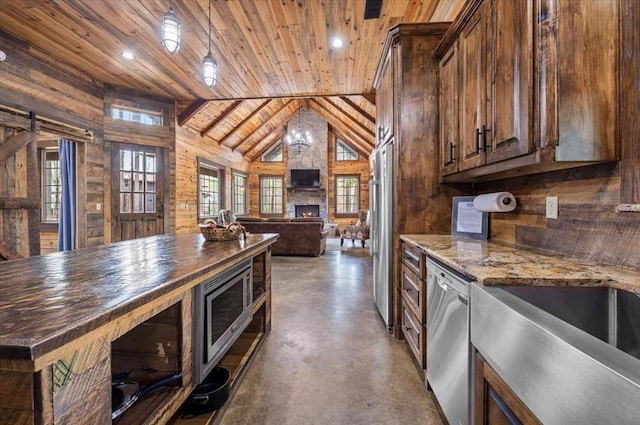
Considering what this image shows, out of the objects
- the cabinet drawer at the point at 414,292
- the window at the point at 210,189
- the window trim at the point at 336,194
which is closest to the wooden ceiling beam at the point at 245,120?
the window at the point at 210,189

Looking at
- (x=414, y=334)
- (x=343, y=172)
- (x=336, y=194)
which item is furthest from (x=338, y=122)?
(x=414, y=334)

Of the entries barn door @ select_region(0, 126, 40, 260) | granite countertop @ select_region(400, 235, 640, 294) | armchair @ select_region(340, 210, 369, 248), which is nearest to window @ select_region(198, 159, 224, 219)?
barn door @ select_region(0, 126, 40, 260)

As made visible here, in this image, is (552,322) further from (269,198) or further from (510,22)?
(269,198)

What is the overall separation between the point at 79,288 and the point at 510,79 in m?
2.02

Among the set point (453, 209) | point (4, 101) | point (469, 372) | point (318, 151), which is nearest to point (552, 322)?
point (469, 372)

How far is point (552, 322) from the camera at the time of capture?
0.79 meters

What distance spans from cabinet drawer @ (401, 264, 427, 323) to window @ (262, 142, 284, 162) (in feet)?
31.6

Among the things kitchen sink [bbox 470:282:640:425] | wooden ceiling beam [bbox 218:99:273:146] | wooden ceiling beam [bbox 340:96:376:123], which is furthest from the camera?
wooden ceiling beam [bbox 218:99:273:146]

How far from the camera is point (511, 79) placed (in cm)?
149

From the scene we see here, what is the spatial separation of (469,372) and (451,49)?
2.15m

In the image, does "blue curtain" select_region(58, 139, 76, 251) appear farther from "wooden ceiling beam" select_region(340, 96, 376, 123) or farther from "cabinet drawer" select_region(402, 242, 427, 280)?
"wooden ceiling beam" select_region(340, 96, 376, 123)

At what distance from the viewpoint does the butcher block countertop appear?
0.63m

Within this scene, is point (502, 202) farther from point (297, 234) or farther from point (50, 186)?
point (50, 186)

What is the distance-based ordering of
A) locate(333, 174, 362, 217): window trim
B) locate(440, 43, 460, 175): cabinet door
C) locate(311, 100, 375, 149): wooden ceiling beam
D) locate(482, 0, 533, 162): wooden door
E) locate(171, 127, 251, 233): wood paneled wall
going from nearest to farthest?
locate(482, 0, 533, 162): wooden door → locate(440, 43, 460, 175): cabinet door → locate(171, 127, 251, 233): wood paneled wall → locate(311, 100, 375, 149): wooden ceiling beam → locate(333, 174, 362, 217): window trim
